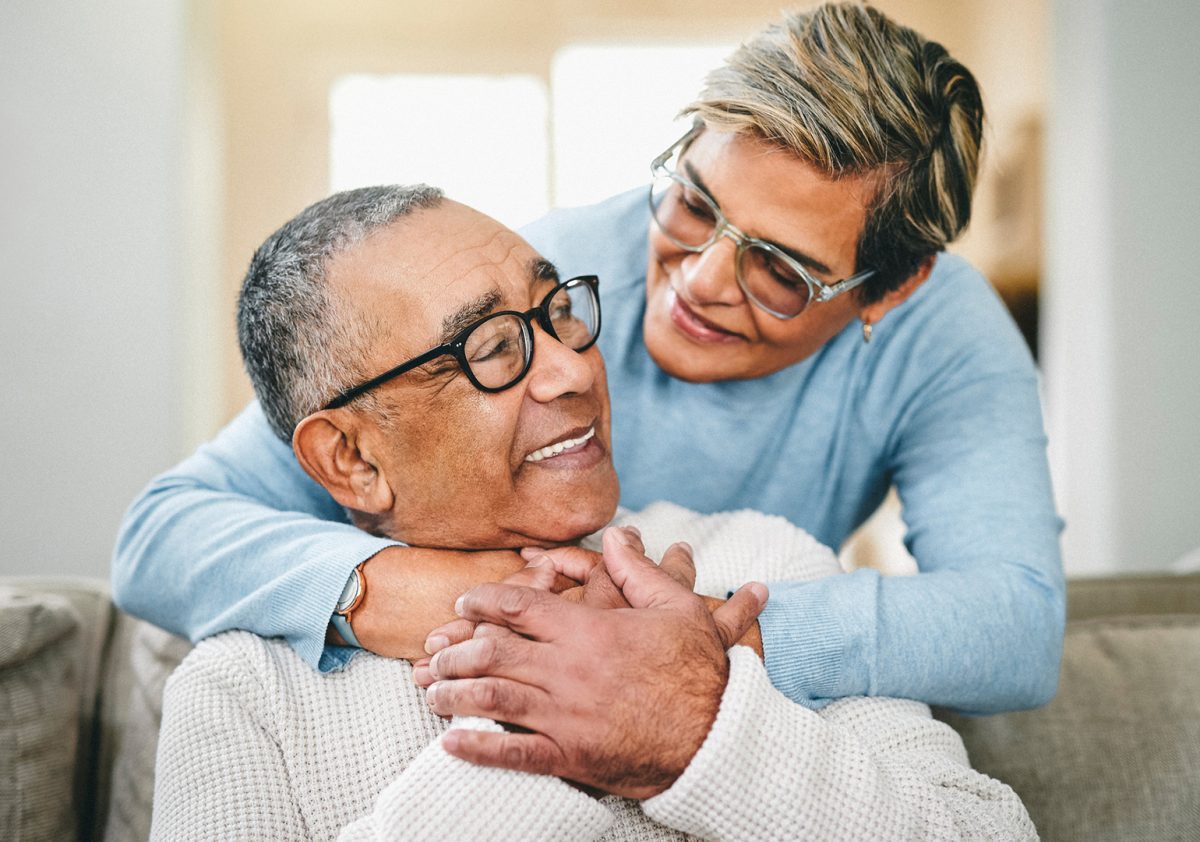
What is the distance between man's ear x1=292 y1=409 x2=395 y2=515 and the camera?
4.21 ft

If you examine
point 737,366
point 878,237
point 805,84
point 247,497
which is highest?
point 805,84

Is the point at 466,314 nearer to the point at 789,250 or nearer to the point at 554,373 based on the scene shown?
the point at 554,373

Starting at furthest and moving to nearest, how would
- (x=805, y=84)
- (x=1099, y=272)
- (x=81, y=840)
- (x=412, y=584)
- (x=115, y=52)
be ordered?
1. (x=1099, y=272)
2. (x=115, y=52)
3. (x=81, y=840)
4. (x=805, y=84)
5. (x=412, y=584)

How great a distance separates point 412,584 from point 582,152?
16.7 ft

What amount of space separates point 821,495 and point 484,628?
942 mm

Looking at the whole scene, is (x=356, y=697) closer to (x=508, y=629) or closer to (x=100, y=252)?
(x=508, y=629)

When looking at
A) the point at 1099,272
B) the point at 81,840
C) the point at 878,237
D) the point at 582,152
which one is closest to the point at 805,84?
the point at 878,237

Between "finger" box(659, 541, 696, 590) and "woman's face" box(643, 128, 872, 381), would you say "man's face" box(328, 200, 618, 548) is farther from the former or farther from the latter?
"woman's face" box(643, 128, 872, 381)

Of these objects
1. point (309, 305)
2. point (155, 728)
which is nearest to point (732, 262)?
point (309, 305)

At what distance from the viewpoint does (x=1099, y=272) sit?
3604mm

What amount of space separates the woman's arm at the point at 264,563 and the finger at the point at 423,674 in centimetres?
3

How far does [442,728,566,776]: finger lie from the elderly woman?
24cm

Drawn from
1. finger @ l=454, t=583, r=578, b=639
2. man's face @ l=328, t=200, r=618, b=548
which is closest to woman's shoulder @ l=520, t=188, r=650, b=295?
man's face @ l=328, t=200, r=618, b=548

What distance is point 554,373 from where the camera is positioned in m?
1.26
